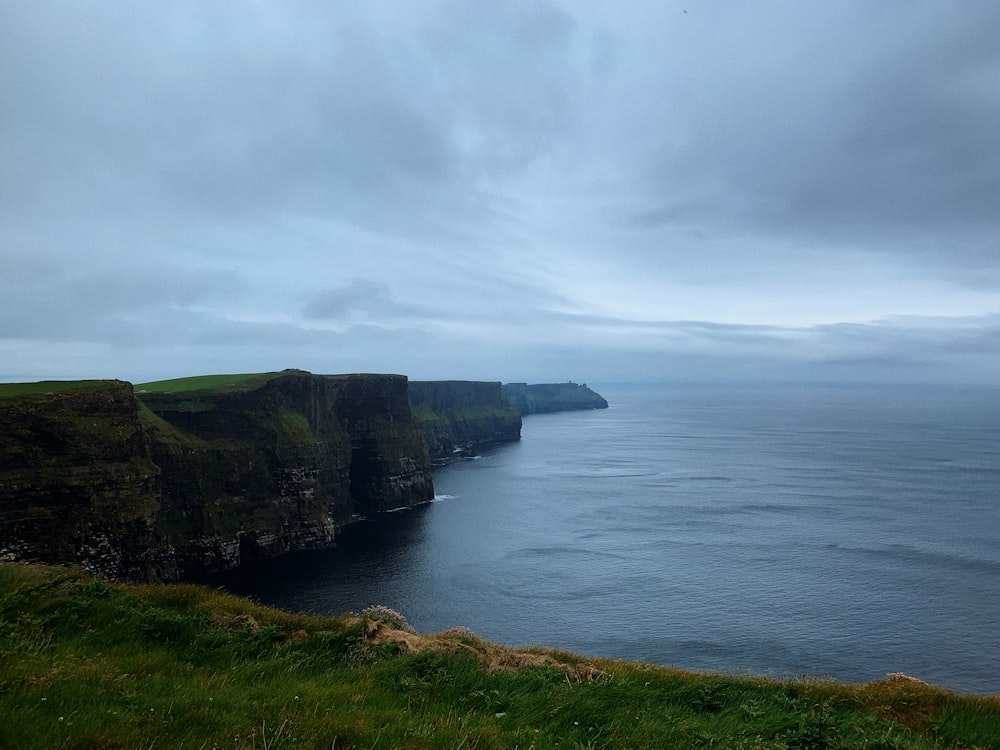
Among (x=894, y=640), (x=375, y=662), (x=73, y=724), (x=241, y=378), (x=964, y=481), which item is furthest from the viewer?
(x=964, y=481)

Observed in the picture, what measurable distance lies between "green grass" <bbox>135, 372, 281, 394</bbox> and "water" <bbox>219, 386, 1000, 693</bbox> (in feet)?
76.8

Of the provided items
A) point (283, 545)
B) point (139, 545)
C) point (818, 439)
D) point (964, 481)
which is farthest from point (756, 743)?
point (818, 439)

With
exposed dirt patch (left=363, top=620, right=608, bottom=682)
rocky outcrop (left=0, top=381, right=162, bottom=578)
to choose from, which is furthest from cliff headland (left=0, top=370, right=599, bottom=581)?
exposed dirt patch (left=363, top=620, right=608, bottom=682)

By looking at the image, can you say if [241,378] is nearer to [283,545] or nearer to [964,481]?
[283,545]

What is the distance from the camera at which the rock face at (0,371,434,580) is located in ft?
146

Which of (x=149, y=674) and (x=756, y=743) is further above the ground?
(x=149, y=674)

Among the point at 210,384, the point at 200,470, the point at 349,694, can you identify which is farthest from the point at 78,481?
the point at 349,694

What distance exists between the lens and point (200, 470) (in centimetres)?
6512

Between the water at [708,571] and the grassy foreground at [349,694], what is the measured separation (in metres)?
14.1

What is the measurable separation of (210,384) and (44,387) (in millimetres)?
30017

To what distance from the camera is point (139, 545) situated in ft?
159

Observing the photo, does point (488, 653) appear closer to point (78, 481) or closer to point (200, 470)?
point (78, 481)

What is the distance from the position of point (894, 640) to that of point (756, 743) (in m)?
47.4

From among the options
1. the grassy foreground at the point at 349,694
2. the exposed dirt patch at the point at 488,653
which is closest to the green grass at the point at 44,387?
the grassy foreground at the point at 349,694
